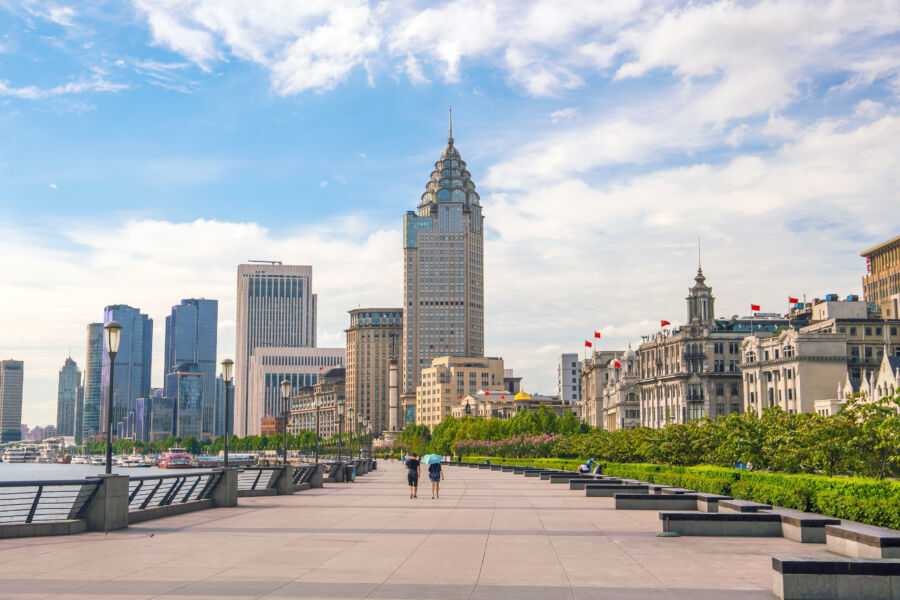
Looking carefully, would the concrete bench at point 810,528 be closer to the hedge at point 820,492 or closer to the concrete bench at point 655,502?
the hedge at point 820,492

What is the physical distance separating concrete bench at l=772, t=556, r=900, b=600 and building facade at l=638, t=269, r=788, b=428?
121913 millimetres

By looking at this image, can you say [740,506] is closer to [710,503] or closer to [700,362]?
[710,503]

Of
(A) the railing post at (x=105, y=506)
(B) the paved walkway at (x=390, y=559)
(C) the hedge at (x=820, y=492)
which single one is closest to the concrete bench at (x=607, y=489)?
(C) the hedge at (x=820, y=492)

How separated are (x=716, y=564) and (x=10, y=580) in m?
12.9

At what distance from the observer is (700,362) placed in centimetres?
13950

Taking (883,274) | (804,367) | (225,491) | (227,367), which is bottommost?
(225,491)

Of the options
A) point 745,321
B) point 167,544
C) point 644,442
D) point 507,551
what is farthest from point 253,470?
point 745,321

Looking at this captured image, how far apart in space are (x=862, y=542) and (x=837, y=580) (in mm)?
3433

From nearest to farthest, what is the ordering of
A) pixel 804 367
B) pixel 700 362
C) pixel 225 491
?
pixel 225 491 → pixel 804 367 → pixel 700 362

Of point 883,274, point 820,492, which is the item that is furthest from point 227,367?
point 883,274

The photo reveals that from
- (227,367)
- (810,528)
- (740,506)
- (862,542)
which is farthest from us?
(227,367)

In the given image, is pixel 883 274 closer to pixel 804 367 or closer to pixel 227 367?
pixel 804 367

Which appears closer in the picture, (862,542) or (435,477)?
(862,542)

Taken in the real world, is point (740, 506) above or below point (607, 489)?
above
